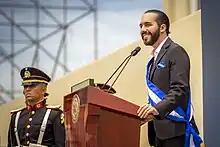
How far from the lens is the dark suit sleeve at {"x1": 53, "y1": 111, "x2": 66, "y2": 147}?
295cm

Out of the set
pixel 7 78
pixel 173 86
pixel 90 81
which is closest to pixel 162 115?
pixel 173 86

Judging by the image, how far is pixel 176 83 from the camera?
195cm

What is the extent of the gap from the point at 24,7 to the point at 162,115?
8.42 ft

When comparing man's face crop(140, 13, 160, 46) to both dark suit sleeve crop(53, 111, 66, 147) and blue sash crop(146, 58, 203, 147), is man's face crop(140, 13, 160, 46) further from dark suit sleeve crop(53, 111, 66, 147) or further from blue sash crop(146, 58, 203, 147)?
dark suit sleeve crop(53, 111, 66, 147)

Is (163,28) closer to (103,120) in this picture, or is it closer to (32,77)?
(103,120)

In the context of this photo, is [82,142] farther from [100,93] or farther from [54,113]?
[54,113]

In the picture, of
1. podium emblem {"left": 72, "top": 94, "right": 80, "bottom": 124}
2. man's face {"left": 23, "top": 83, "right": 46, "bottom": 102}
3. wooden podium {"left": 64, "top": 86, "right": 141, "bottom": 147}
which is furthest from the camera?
man's face {"left": 23, "top": 83, "right": 46, "bottom": 102}

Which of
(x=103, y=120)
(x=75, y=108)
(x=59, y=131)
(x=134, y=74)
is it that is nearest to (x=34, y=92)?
(x=59, y=131)

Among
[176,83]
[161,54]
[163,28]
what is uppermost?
[163,28]

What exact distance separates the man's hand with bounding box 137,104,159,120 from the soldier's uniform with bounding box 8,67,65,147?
116 cm

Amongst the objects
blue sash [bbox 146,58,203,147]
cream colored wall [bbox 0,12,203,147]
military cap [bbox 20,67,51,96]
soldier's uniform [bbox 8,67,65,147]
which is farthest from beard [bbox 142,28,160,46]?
military cap [bbox 20,67,51,96]

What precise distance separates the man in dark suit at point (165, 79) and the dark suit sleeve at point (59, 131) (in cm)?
89

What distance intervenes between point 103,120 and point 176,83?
1.07 feet

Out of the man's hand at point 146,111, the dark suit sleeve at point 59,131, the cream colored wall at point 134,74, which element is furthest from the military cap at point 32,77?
the man's hand at point 146,111
